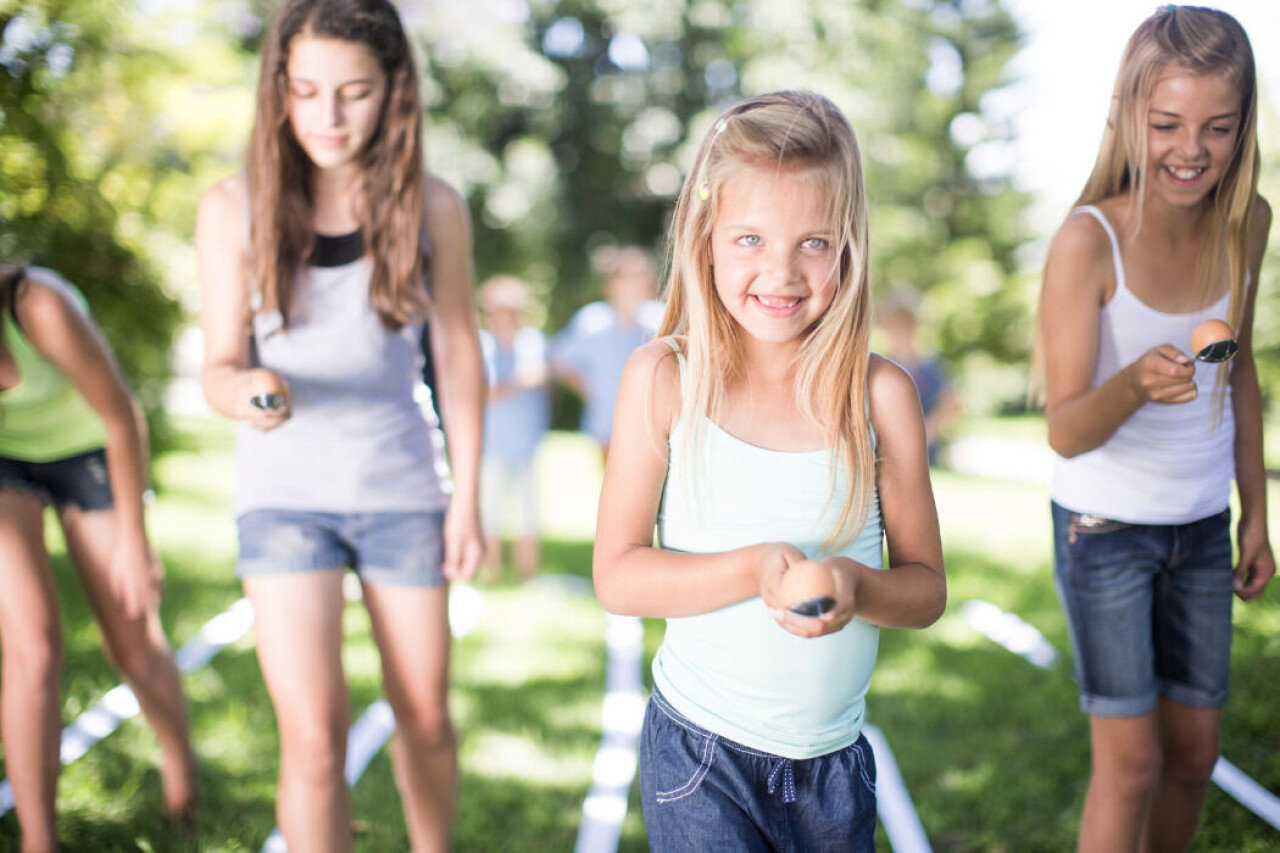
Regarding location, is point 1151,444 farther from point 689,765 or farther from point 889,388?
point 689,765

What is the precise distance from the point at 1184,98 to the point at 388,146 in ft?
5.88

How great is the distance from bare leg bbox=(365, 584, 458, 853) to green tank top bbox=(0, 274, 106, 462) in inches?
42.0

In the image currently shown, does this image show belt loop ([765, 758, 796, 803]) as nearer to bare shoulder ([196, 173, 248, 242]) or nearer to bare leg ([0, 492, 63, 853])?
bare shoulder ([196, 173, 248, 242])

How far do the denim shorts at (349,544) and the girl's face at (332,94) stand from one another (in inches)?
33.2

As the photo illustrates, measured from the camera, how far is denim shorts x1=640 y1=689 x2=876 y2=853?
1.89 m

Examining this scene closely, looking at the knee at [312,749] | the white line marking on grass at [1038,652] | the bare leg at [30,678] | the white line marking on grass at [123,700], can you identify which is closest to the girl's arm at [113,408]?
the bare leg at [30,678]

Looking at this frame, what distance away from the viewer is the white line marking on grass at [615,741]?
11.5 ft

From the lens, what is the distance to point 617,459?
1.94 metres

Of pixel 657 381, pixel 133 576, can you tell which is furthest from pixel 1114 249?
pixel 133 576

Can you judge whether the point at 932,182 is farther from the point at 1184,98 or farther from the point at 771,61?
the point at 1184,98

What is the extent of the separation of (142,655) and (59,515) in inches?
18.6

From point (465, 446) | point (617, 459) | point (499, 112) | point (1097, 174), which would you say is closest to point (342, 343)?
point (465, 446)

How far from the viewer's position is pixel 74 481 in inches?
122

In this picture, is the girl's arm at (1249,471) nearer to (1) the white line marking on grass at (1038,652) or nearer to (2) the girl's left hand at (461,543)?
(1) the white line marking on grass at (1038,652)
